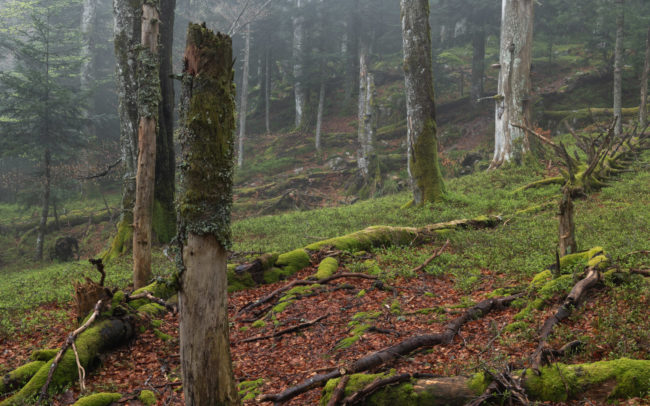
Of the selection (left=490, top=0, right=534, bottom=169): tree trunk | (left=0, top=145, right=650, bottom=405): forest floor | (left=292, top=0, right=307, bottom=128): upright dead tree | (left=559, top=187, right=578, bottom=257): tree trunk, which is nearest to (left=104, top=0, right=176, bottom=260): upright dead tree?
(left=0, top=145, right=650, bottom=405): forest floor

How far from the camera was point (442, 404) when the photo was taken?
12.2 feet

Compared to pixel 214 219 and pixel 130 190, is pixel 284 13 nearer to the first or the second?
pixel 130 190

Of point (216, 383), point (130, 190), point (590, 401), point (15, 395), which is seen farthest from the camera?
point (130, 190)

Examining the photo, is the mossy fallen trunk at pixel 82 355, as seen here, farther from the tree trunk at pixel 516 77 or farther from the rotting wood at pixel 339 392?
the tree trunk at pixel 516 77

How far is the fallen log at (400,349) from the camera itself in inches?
176

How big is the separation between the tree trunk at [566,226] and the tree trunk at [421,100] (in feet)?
20.8

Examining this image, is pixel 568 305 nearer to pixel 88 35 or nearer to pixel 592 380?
pixel 592 380

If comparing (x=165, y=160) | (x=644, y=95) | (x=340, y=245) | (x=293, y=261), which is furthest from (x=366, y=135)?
(x=293, y=261)

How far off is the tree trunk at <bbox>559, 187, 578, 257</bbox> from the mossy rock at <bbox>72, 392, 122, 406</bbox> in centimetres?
707

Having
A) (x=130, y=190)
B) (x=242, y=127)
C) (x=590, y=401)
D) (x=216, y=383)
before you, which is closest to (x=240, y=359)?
(x=216, y=383)

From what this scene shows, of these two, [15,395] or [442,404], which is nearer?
[442,404]

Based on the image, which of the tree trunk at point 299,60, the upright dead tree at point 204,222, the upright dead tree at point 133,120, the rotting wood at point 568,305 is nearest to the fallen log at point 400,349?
the upright dead tree at point 204,222

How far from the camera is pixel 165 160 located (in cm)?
1313

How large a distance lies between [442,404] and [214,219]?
2.58 m
